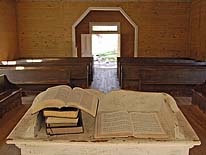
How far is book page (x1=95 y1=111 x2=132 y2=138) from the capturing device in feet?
3.19

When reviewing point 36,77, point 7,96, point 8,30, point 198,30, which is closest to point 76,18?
point 8,30

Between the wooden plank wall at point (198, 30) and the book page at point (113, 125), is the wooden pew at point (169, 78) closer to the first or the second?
the wooden plank wall at point (198, 30)

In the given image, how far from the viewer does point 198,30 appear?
9.04 m

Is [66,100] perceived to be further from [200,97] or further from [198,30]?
[198,30]

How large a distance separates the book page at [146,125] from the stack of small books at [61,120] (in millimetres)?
228

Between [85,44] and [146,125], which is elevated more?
[85,44]

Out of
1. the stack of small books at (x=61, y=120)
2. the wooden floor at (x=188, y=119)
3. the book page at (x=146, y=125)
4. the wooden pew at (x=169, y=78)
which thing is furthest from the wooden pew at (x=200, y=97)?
the stack of small books at (x=61, y=120)

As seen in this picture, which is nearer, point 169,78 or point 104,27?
point 169,78

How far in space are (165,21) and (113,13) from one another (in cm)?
261

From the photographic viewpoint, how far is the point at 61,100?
1011mm

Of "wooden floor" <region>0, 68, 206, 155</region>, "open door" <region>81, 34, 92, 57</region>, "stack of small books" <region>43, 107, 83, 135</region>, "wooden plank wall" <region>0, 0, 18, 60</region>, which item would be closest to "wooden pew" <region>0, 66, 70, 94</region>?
"wooden floor" <region>0, 68, 206, 155</region>

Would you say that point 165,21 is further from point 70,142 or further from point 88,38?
point 70,142

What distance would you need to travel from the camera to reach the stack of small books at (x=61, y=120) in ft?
3.29

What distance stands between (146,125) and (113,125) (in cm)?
13
